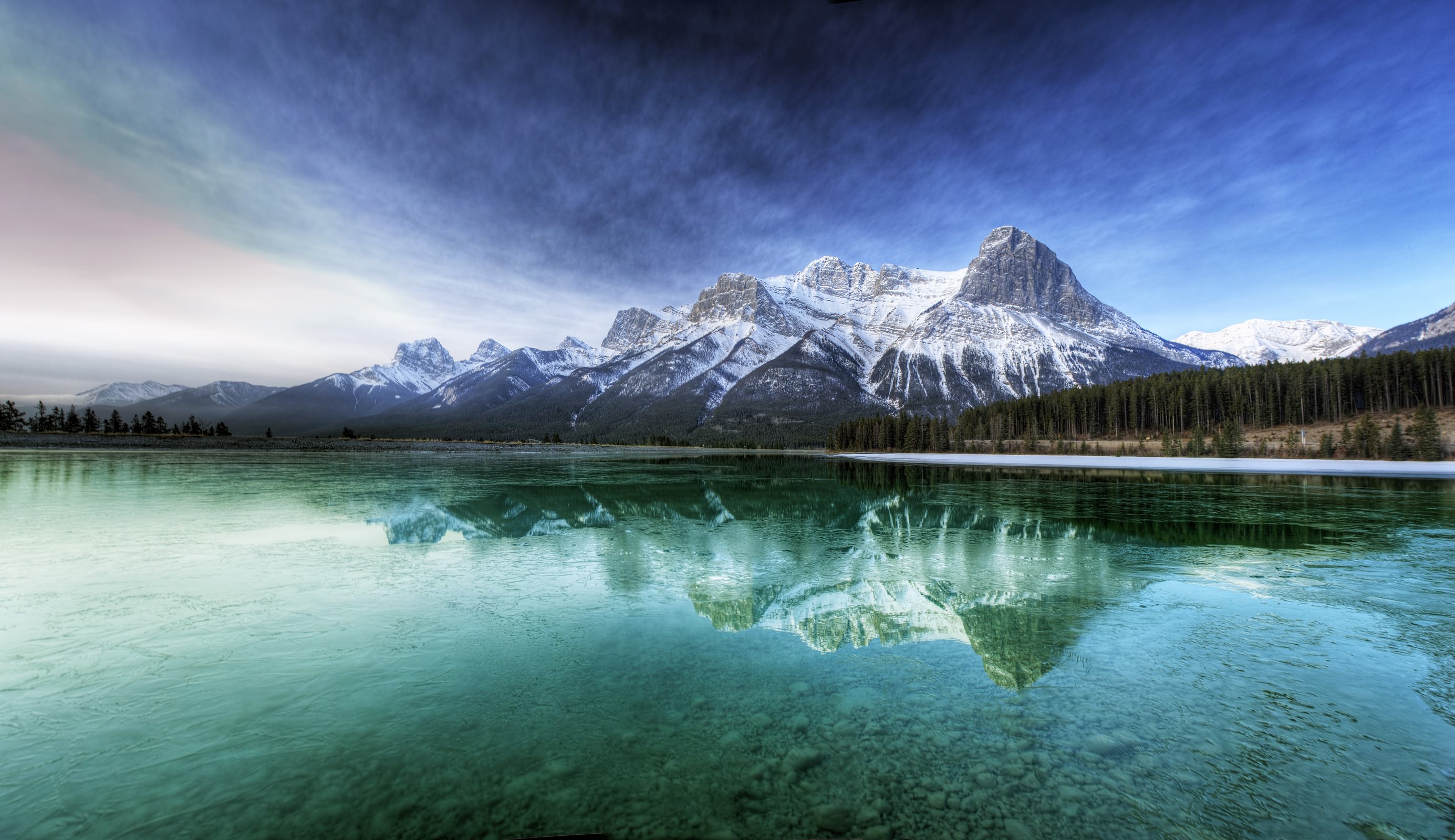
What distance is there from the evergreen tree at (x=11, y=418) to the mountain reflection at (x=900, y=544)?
111m

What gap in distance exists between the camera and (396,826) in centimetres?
416

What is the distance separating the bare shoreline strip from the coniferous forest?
18.1ft

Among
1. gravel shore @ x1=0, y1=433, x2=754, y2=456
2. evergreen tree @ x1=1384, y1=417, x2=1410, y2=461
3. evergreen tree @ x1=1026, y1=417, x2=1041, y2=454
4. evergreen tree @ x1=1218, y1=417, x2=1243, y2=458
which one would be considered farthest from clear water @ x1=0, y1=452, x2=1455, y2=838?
evergreen tree @ x1=1026, y1=417, x2=1041, y2=454

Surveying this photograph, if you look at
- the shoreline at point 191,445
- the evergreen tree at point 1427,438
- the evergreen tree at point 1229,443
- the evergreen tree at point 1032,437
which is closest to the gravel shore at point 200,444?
the shoreline at point 191,445

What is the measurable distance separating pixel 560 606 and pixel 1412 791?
10490mm

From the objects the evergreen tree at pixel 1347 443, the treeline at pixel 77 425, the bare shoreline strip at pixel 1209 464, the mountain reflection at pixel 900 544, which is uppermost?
the treeline at pixel 77 425

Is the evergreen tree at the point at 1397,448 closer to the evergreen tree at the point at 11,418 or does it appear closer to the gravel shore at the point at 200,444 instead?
the gravel shore at the point at 200,444

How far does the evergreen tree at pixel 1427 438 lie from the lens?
5700 cm

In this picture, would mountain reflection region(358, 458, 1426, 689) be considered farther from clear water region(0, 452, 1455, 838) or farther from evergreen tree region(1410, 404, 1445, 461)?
evergreen tree region(1410, 404, 1445, 461)

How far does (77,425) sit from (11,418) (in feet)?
34.3

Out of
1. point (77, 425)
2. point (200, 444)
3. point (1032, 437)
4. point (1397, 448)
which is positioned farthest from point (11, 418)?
point (1397, 448)

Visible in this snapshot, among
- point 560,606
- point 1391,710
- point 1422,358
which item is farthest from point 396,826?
point 1422,358

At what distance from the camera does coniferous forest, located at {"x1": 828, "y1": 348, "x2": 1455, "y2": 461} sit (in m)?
66.6

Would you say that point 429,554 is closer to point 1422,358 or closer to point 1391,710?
point 1391,710
